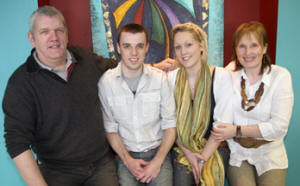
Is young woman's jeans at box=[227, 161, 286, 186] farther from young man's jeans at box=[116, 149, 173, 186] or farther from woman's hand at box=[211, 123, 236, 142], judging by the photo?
young man's jeans at box=[116, 149, 173, 186]

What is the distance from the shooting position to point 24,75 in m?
1.68

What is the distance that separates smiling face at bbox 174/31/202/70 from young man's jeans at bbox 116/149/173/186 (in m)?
0.81

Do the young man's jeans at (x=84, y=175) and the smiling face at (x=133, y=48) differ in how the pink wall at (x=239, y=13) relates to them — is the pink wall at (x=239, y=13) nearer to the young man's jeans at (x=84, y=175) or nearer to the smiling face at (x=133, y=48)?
the smiling face at (x=133, y=48)

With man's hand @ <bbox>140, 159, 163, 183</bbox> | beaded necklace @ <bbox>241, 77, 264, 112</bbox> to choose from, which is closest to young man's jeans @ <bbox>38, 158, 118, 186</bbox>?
man's hand @ <bbox>140, 159, 163, 183</bbox>

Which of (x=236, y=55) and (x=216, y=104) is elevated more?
(x=236, y=55)

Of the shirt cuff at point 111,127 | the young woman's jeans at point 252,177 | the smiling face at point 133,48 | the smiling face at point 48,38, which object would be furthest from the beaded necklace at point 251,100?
the smiling face at point 48,38

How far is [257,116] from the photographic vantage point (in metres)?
1.92

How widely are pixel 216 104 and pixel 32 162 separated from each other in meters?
1.45

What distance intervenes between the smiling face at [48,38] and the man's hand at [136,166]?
0.99 m

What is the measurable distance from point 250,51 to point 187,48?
1.62ft

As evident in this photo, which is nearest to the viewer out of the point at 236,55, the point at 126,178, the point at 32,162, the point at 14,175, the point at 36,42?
the point at 32,162

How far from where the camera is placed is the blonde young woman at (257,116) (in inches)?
72.4

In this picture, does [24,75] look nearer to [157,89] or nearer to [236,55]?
[157,89]

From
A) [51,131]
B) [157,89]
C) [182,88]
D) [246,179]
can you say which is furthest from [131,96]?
[246,179]
